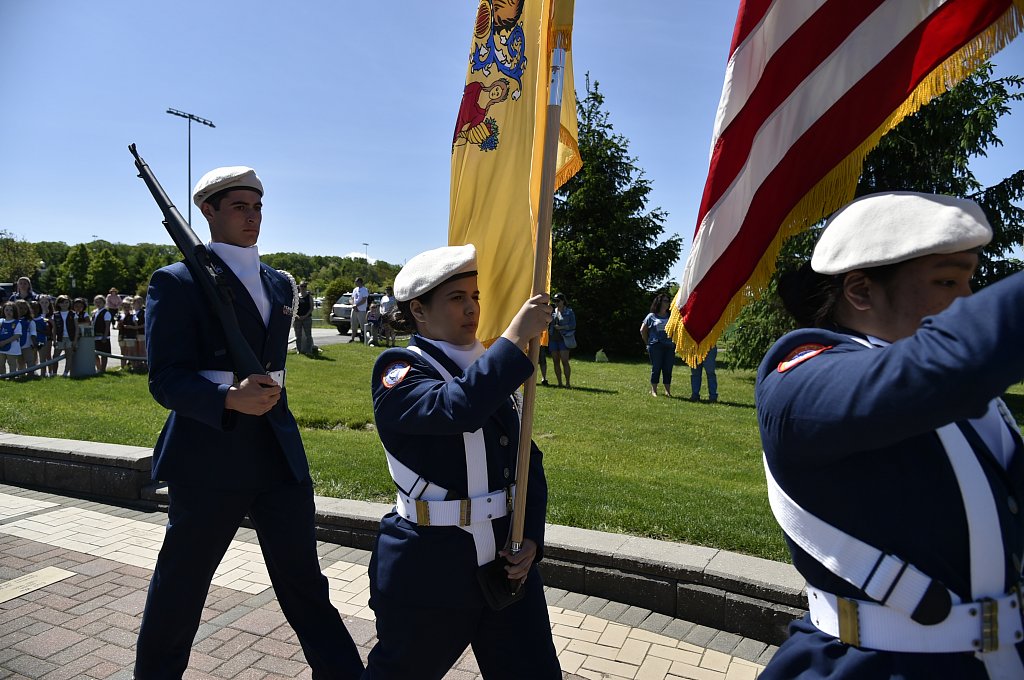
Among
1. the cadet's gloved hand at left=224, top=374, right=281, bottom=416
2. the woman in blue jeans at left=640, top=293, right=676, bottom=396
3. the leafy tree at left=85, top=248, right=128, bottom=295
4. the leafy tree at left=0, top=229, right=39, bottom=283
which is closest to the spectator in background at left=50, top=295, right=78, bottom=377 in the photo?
the woman in blue jeans at left=640, top=293, right=676, bottom=396

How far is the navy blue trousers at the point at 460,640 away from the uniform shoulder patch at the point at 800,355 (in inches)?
52.9

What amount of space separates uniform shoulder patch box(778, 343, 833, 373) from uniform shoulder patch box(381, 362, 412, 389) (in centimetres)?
122

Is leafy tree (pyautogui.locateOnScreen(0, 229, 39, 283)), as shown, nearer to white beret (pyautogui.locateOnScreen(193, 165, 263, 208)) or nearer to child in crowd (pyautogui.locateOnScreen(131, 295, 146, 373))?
child in crowd (pyautogui.locateOnScreen(131, 295, 146, 373))

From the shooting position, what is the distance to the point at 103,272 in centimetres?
8931

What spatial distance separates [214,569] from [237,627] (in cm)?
121

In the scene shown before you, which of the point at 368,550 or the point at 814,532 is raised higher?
the point at 814,532

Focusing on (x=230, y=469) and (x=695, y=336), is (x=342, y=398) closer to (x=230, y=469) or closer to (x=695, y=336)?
(x=230, y=469)

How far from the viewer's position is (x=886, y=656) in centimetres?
148

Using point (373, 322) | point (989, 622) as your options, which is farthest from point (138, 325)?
point (989, 622)

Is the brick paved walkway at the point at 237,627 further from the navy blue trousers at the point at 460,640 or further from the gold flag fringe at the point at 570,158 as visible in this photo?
the gold flag fringe at the point at 570,158

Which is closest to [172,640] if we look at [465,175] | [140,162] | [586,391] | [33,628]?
[33,628]

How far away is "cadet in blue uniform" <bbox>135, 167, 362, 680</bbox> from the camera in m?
2.93

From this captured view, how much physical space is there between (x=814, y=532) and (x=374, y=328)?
23.1 m

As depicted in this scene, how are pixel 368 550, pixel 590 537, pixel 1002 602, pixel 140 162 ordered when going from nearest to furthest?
pixel 1002 602 → pixel 140 162 → pixel 590 537 → pixel 368 550
